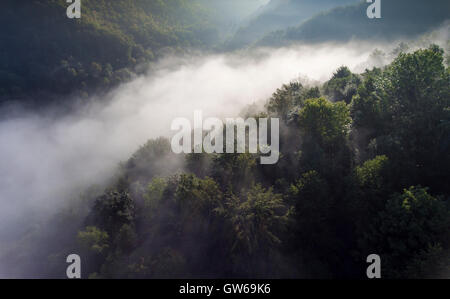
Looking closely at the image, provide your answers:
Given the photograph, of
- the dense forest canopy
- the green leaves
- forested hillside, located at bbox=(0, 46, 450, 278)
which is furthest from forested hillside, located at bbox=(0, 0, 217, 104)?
the green leaves

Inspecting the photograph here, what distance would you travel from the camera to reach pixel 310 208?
31.0m

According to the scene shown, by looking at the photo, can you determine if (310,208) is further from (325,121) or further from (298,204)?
(325,121)

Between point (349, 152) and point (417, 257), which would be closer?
point (417, 257)

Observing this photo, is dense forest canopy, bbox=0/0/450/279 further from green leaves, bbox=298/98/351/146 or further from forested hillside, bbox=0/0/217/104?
forested hillside, bbox=0/0/217/104

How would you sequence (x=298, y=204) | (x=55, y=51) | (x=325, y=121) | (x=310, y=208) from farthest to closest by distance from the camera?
(x=55, y=51), (x=325, y=121), (x=298, y=204), (x=310, y=208)

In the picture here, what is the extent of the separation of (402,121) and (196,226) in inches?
1339

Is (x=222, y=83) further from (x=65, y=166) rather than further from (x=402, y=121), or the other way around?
(x=402, y=121)

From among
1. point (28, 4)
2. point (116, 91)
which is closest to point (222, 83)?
point (116, 91)

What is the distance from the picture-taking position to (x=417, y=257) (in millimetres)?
23562

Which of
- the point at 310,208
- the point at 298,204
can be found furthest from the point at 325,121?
the point at 310,208

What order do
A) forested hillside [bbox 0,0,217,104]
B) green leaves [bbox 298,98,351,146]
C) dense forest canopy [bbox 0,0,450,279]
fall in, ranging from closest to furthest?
dense forest canopy [bbox 0,0,450,279] → green leaves [bbox 298,98,351,146] → forested hillside [bbox 0,0,217,104]

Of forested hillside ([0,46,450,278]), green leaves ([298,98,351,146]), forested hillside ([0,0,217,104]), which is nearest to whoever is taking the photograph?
forested hillside ([0,46,450,278])

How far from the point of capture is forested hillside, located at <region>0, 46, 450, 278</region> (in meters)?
27.1

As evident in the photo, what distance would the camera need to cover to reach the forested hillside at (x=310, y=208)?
27.1 metres
